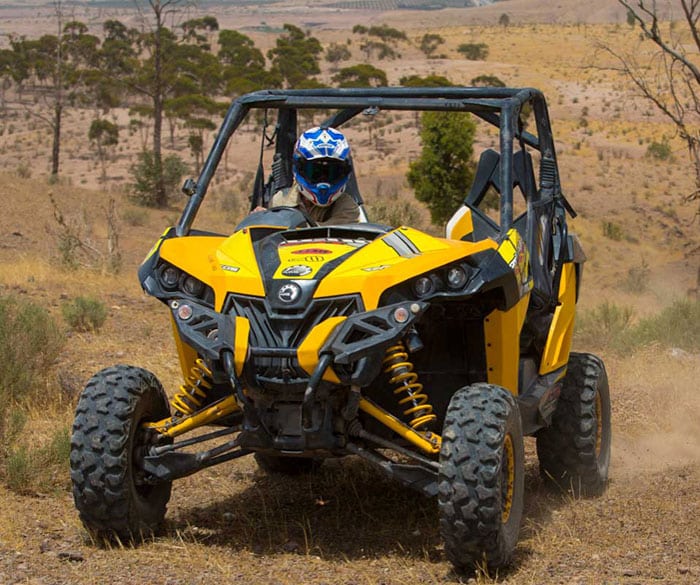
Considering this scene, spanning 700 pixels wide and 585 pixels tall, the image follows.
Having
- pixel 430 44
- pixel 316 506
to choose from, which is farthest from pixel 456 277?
pixel 430 44

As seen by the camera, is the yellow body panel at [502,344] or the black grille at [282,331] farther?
the yellow body panel at [502,344]

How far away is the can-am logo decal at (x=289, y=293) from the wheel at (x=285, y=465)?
224 centimetres

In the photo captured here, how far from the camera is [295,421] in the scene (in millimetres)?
5129

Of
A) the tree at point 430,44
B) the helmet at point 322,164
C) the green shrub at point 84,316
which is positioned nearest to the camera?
the helmet at point 322,164

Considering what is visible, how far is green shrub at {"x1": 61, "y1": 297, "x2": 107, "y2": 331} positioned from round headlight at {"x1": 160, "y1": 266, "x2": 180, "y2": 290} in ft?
18.6

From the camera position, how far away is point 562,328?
22.4 feet

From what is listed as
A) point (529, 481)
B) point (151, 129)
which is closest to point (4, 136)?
point (151, 129)

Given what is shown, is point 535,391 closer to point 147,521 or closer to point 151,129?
point 147,521

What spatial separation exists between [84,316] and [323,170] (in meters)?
5.30

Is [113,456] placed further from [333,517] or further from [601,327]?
[601,327]

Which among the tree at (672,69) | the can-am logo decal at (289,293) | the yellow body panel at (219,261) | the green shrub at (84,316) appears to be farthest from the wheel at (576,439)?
the tree at (672,69)

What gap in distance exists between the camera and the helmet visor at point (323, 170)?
635 cm

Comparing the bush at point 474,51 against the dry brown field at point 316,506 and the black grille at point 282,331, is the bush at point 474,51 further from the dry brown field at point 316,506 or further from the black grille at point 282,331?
the black grille at point 282,331

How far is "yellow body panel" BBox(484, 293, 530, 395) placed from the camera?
5645 millimetres
